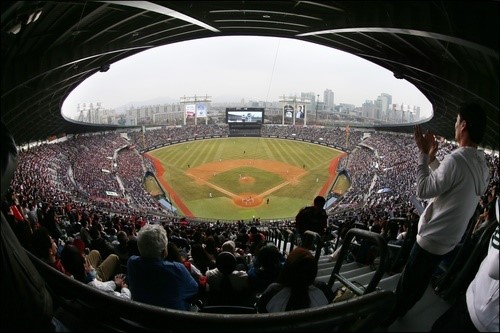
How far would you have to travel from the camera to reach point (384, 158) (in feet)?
170

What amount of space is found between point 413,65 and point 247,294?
1986cm

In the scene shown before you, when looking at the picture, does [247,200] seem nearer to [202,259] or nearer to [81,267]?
[202,259]

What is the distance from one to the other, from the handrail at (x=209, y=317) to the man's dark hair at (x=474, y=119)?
1652 mm

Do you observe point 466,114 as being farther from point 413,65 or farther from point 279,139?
point 279,139

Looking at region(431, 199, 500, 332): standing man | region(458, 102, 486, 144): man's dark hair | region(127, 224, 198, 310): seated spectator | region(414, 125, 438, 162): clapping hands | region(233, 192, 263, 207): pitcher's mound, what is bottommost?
region(233, 192, 263, 207): pitcher's mound

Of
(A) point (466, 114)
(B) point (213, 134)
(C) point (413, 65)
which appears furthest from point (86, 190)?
(B) point (213, 134)

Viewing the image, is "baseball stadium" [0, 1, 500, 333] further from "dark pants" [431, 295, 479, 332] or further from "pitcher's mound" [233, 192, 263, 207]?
"pitcher's mound" [233, 192, 263, 207]

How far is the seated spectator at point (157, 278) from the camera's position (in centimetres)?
330

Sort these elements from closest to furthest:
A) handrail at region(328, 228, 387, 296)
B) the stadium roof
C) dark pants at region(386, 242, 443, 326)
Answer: handrail at region(328, 228, 387, 296) < dark pants at region(386, 242, 443, 326) < the stadium roof

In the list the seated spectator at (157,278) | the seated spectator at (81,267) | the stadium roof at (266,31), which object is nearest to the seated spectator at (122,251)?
the seated spectator at (81,267)

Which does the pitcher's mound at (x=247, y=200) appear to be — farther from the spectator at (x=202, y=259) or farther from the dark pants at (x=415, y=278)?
the dark pants at (x=415, y=278)

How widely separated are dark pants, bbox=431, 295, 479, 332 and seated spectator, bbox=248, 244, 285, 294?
209cm

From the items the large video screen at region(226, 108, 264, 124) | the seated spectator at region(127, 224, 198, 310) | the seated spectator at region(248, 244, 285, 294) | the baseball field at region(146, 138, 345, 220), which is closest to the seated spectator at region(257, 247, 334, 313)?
the seated spectator at region(127, 224, 198, 310)

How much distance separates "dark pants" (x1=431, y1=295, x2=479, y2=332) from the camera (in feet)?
7.37
